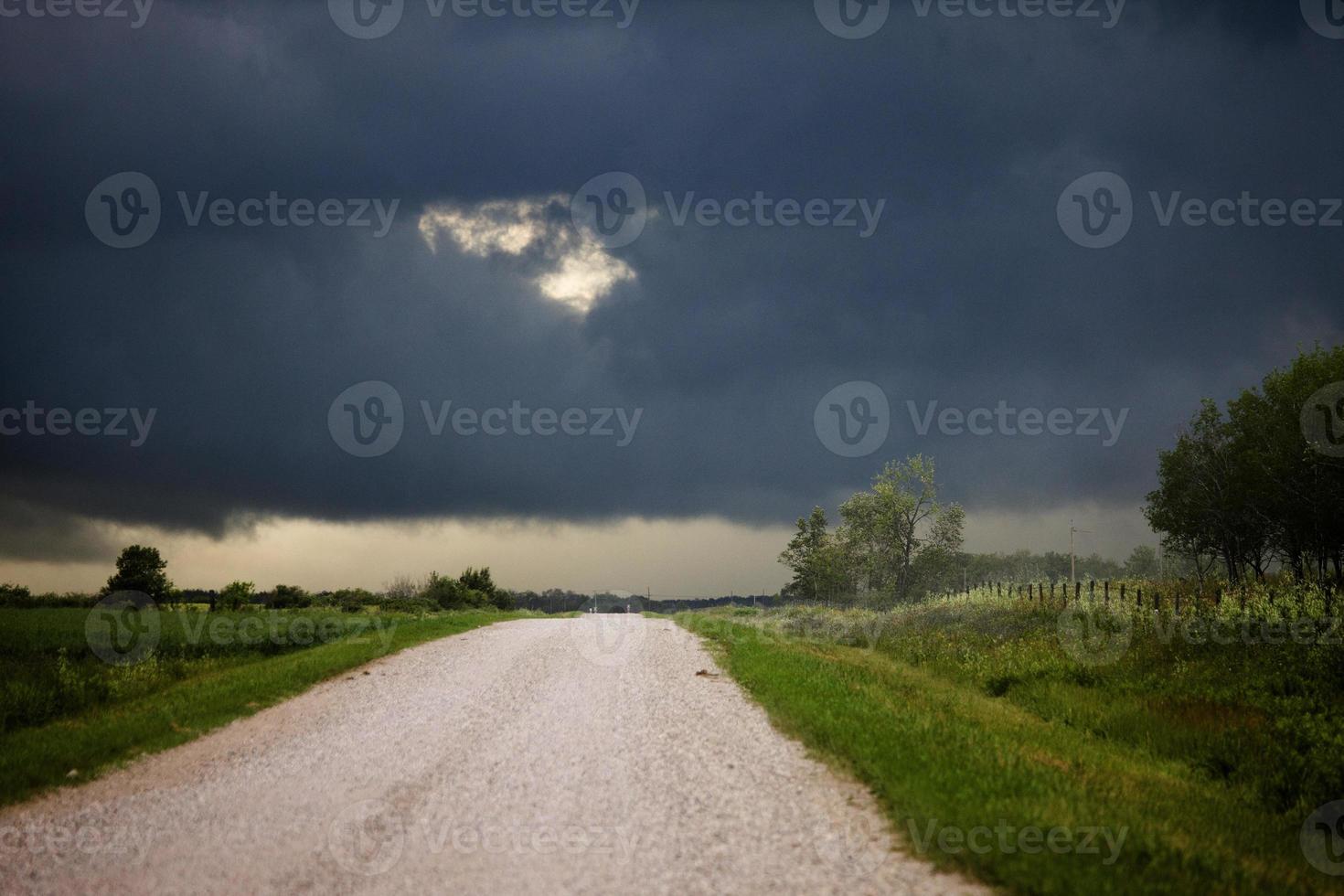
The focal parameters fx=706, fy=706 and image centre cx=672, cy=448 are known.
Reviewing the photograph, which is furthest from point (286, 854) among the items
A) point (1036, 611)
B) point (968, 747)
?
point (1036, 611)

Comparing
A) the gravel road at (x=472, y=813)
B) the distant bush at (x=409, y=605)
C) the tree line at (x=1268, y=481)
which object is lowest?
the distant bush at (x=409, y=605)

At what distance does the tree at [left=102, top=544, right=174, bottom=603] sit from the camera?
164 feet

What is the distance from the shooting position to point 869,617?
1502 inches

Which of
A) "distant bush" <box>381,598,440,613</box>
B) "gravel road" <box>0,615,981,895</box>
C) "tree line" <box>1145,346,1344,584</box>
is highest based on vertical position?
"tree line" <box>1145,346,1344,584</box>

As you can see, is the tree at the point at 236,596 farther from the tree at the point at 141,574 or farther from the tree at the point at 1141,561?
the tree at the point at 1141,561

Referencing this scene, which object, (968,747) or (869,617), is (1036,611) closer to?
(869,617)

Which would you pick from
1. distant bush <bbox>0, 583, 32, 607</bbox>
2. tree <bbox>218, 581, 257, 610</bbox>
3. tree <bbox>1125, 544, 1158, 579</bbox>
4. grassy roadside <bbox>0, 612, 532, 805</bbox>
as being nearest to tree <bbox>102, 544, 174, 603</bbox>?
distant bush <bbox>0, 583, 32, 607</bbox>

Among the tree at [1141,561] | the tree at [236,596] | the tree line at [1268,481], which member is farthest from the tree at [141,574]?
the tree at [1141,561]

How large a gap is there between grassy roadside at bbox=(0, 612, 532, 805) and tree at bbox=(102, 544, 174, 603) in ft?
132

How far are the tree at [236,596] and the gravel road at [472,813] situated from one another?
A: 98.0ft

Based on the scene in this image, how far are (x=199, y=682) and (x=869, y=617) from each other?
31.3 meters

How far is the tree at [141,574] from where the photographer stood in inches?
1965

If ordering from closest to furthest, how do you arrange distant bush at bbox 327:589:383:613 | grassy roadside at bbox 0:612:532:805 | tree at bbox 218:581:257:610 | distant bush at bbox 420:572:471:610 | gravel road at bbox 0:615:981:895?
gravel road at bbox 0:615:981:895 < grassy roadside at bbox 0:612:532:805 < tree at bbox 218:581:257:610 < distant bush at bbox 327:589:383:613 < distant bush at bbox 420:572:471:610

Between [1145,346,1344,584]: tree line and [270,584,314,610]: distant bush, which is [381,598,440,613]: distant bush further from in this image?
[1145,346,1344,584]: tree line
